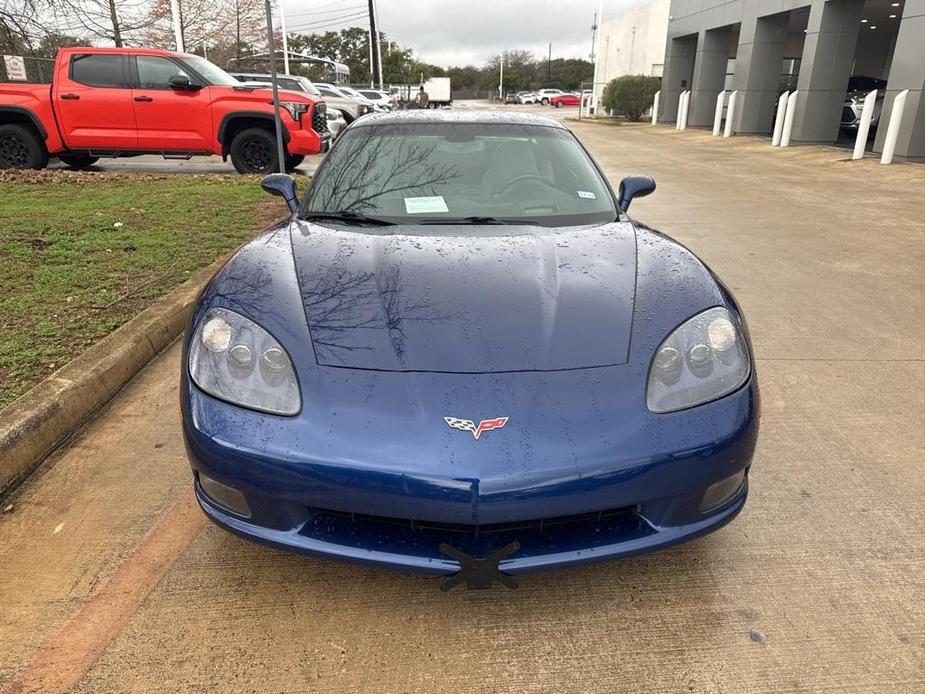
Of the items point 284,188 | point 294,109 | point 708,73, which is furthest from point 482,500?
point 708,73

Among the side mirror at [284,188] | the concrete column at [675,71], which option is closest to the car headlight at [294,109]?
the side mirror at [284,188]

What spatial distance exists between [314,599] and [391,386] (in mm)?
737

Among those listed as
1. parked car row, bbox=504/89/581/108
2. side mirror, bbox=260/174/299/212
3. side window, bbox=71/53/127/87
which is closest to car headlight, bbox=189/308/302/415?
side mirror, bbox=260/174/299/212

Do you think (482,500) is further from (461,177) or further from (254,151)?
(254,151)

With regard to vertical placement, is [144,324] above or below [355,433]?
below

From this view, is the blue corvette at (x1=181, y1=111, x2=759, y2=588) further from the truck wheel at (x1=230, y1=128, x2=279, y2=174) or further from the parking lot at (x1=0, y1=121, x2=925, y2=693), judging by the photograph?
the truck wheel at (x1=230, y1=128, x2=279, y2=174)

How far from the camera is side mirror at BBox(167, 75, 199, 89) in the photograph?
9500 mm

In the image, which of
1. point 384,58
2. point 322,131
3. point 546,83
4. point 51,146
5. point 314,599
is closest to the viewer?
point 314,599

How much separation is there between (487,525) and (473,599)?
15.8 inches

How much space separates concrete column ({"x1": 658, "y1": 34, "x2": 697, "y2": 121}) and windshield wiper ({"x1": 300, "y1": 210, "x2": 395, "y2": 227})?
28685 millimetres

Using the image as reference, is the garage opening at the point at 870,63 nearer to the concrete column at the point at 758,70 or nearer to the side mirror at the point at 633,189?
the concrete column at the point at 758,70

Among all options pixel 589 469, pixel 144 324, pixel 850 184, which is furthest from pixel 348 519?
pixel 850 184

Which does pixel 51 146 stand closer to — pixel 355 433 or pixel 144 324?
pixel 144 324

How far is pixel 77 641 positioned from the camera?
1.83 m
